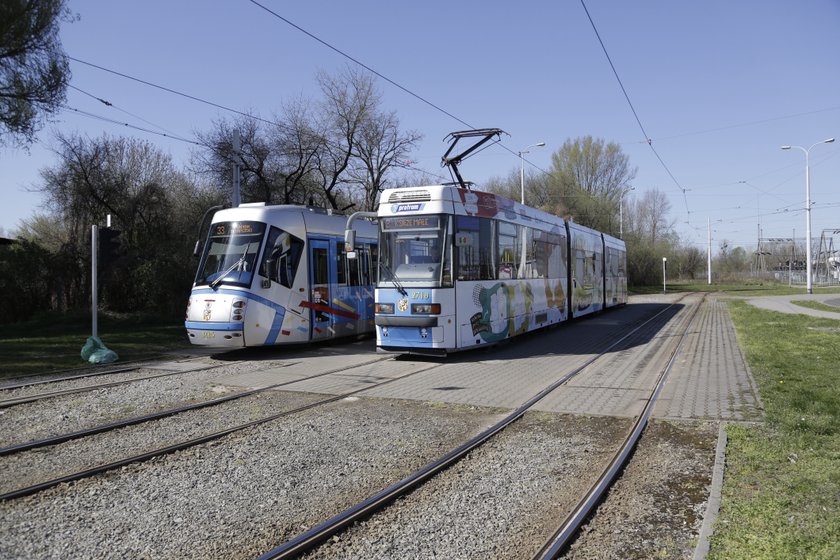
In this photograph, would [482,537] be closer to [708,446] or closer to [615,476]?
[615,476]

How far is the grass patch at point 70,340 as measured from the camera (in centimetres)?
1332

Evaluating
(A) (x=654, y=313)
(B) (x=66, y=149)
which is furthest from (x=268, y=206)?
(A) (x=654, y=313)

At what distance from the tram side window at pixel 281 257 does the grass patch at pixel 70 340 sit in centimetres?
377

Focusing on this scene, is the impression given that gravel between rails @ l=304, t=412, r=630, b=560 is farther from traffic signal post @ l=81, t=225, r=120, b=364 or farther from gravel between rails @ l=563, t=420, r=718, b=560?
traffic signal post @ l=81, t=225, r=120, b=364

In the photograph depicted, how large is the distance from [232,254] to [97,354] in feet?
11.9

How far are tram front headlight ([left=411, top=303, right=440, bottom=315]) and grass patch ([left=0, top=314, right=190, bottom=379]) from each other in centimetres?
679

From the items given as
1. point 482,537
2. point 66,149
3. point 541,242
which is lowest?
point 482,537

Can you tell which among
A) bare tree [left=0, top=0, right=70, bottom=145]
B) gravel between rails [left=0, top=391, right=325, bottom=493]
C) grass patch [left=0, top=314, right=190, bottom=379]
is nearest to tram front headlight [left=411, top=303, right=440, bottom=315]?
gravel between rails [left=0, top=391, right=325, bottom=493]

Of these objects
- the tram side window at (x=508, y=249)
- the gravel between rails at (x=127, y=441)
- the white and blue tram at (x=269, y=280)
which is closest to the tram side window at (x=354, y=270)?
the white and blue tram at (x=269, y=280)

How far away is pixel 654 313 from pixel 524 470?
24.0 meters

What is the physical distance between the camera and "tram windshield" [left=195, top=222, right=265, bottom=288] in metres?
13.7

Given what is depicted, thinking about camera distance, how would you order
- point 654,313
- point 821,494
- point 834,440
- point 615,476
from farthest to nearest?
→ 1. point 654,313
2. point 834,440
3. point 615,476
4. point 821,494

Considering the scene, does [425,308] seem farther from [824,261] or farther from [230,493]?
[824,261]

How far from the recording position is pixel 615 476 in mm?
5672
